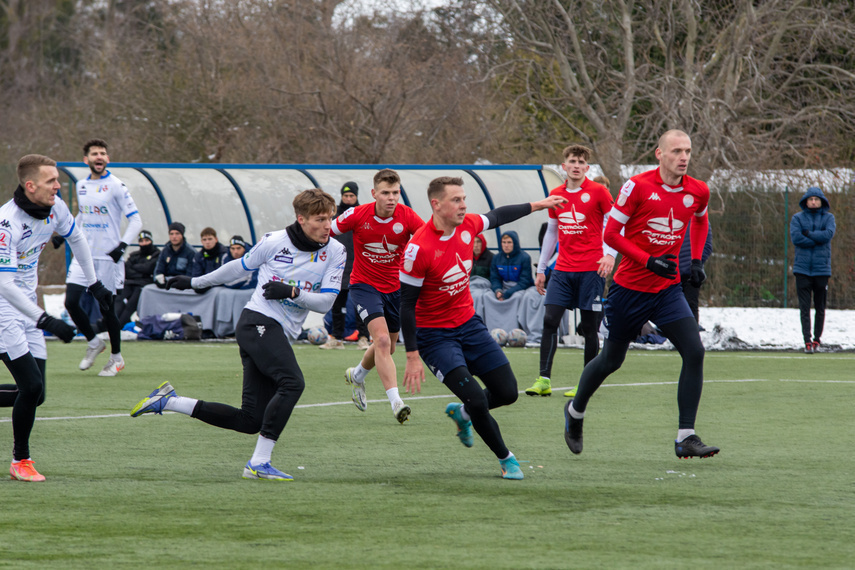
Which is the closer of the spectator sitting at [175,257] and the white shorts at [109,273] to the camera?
the white shorts at [109,273]

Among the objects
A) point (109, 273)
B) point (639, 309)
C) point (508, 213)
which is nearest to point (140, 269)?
point (109, 273)

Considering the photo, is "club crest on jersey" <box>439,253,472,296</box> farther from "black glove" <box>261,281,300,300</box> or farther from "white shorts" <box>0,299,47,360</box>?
"white shorts" <box>0,299,47,360</box>

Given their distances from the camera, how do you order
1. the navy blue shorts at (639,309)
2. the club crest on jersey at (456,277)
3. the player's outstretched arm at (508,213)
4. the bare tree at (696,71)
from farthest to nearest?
the bare tree at (696,71) → the player's outstretched arm at (508,213) → the navy blue shorts at (639,309) → the club crest on jersey at (456,277)

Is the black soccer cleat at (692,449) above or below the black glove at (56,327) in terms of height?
below

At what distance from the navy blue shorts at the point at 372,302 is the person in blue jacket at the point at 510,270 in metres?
7.14

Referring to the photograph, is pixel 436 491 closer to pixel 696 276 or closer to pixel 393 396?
pixel 696 276

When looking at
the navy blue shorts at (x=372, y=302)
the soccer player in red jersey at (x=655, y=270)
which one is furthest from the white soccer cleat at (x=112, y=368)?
the soccer player in red jersey at (x=655, y=270)

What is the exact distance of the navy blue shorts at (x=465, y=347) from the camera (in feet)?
21.5

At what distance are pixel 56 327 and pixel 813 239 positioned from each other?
11586 mm

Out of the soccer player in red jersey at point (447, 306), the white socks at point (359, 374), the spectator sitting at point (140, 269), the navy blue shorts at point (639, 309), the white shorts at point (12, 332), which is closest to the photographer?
the white shorts at point (12, 332)

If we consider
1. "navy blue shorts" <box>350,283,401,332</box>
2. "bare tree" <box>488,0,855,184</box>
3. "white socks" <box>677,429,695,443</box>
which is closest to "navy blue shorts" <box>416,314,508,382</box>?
"white socks" <box>677,429,695,443</box>

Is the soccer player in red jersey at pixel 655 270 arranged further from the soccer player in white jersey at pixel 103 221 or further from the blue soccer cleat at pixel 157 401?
the soccer player in white jersey at pixel 103 221

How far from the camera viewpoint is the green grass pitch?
14.9 ft

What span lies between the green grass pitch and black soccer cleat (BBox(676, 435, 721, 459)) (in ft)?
0.33
